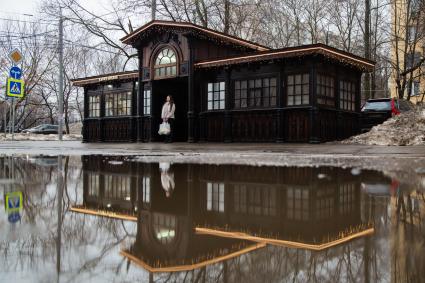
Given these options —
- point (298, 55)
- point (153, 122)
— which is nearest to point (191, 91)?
point (153, 122)

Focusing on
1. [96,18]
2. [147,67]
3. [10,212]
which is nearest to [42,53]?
[96,18]

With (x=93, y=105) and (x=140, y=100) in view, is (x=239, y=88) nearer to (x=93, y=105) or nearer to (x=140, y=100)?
(x=140, y=100)

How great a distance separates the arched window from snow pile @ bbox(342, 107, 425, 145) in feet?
27.1

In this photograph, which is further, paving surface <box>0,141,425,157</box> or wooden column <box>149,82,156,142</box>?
wooden column <box>149,82,156,142</box>

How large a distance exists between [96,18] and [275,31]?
1507 centimetres

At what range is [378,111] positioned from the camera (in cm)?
2155

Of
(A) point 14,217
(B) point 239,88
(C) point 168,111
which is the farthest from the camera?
(C) point 168,111

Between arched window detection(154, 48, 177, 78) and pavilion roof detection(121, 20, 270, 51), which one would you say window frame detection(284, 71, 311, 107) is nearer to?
pavilion roof detection(121, 20, 270, 51)

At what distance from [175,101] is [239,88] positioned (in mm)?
5228

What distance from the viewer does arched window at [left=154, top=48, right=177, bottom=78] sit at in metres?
18.9

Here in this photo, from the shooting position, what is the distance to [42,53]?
43.6 meters

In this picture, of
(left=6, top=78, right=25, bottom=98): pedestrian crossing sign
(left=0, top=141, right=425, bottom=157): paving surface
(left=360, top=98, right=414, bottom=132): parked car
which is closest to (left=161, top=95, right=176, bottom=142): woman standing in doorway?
(left=0, top=141, right=425, bottom=157): paving surface

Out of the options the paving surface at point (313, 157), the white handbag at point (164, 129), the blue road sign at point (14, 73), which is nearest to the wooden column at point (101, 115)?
the blue road sign at point (14, 73)

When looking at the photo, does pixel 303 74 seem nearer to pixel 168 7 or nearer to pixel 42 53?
pixel 168 7
